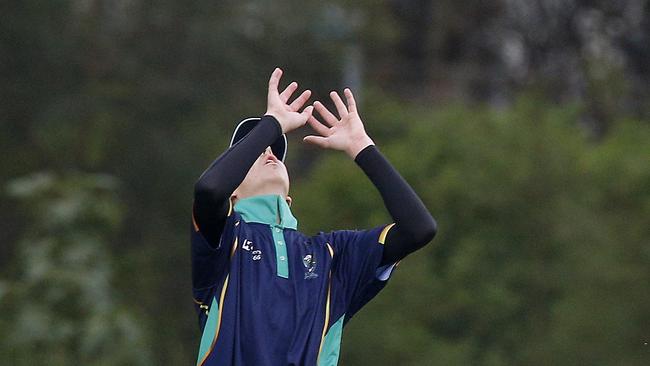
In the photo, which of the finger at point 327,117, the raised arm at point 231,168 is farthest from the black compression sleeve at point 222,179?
the finger at point 327,117

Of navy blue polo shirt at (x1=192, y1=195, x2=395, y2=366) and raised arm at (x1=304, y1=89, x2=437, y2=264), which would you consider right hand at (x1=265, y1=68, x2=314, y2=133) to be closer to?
raised arm at (x1=304, y1=89, x2=437, y2=264)

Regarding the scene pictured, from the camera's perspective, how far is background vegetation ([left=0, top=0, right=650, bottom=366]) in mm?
8789

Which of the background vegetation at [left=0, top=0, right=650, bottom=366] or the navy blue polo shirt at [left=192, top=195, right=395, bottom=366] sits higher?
the background vegetation at [left=0, top=0, right=650, bottom=366]

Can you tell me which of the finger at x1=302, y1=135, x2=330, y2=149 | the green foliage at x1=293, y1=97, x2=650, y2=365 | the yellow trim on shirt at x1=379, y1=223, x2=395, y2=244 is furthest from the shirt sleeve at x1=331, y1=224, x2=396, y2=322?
the green foliage at x1=293, y1=97, x2=650, y2=365

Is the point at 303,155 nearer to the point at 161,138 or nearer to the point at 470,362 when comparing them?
the point at 161,138

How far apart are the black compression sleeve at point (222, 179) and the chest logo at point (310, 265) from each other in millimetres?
266

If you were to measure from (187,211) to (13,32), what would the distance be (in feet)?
7.81

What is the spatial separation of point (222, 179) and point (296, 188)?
7002 millimetres

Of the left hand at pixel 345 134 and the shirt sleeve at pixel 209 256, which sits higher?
the left hand at pixel 345 134

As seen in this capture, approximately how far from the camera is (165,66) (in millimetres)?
13172

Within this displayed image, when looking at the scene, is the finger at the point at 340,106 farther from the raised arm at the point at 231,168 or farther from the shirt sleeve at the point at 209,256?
the shirt sleeve at the point at 209,256

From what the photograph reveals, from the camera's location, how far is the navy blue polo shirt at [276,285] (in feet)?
12.5

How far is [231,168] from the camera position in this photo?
3.76m

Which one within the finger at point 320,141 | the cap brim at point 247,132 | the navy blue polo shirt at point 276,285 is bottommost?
the navy blue polo shirt at point 276,285
